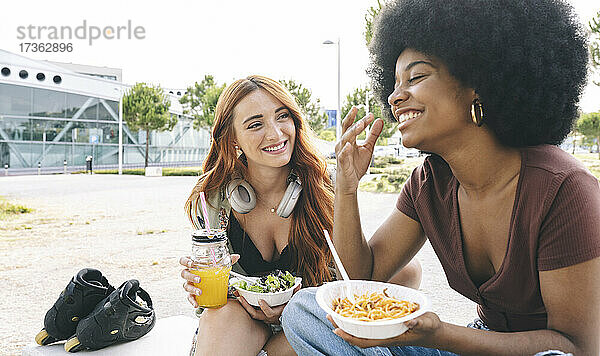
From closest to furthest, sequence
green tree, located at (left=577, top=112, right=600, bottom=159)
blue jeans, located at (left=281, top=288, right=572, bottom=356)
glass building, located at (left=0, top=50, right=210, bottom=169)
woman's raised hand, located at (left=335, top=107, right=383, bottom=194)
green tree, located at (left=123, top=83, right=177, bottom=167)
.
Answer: blue jeans, located at (left=281, top=288, right=572, bottom=356) < woman's raised hand, located at (left=335, top=107, right=383, bottom=194) < green tree, located at (left=577, top=112, right=600, bottom=159) < glass building, located at (left=0, top=50, right=210, bottom=169) < green tree, located at (left=123, top=83, right=177, bottom=167)

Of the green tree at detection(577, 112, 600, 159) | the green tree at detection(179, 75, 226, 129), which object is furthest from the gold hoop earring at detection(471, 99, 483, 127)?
the green tree at detection(179, 75, 226, 129)

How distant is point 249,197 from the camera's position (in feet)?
8.04

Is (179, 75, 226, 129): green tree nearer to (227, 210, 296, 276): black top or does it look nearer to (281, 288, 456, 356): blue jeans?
(227, 210, 296, 276): black top

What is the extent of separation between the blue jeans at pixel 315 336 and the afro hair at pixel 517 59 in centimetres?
70

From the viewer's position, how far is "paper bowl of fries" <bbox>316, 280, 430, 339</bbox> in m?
1.20

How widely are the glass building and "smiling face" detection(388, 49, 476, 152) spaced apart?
71.5 feet

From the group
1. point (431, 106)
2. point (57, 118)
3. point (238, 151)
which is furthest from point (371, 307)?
point (57, 118)

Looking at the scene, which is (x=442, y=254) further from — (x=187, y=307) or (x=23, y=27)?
(x=23, y=27)

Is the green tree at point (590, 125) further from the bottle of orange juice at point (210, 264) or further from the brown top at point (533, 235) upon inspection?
the bottle of orange juice at point (210, 264)

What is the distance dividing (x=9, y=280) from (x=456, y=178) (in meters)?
5.19

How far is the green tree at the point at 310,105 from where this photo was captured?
21094mm

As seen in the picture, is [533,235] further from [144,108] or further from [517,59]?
[144,108]

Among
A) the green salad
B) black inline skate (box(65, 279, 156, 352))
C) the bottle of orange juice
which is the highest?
the bottle of orange juice

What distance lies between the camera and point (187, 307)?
4.50 meters
